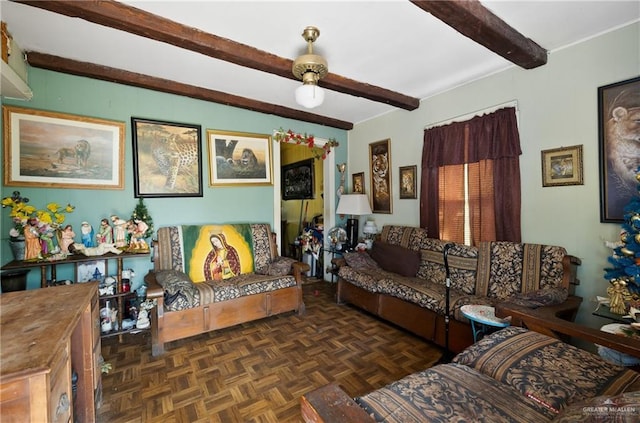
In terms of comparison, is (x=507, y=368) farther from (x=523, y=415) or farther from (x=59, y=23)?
(x=59, y=23)

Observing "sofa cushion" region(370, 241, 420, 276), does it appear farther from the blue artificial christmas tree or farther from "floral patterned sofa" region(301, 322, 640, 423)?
"floral patterned sofa" region(301, 322, 640, 423)

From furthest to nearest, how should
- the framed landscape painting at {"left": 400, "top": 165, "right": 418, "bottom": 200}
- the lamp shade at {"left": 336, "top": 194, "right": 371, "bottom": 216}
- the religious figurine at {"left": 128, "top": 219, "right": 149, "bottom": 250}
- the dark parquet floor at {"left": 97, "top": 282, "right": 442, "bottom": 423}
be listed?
the lamp shade at {"left": 336, "top": 194, "right": 371, "bottom": 216} < the framed landscape painting at {"left": 400, "top": 165, "right": 418, "bottom": 200} < the religious figurine at {"left": 128, "top": 219, "right": 149, "bottom": 250} < the dark parquet floor at {"left": 97, "top": 282, "right": 442, "bottom": 423}

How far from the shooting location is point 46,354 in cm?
79

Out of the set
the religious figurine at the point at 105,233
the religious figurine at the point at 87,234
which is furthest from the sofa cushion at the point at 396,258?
the religious figurine at the point at 87,234

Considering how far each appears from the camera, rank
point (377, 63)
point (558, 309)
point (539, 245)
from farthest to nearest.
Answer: point (377, 63) → point (539, 245) → point (558, 309)

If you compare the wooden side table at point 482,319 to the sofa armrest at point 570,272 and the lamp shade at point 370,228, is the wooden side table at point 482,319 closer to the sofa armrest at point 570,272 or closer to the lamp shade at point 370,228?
the sofa armrest at point 570,272

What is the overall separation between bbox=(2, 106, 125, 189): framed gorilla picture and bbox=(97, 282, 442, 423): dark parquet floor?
1.63m

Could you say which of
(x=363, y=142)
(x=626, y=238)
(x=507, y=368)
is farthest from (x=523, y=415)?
(x=363, y=142)

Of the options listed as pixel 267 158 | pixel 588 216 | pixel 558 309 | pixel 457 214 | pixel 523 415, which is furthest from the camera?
pixel 267 158

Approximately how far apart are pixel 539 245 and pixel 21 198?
15.0 feet

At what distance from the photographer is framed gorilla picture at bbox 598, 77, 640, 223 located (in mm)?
1918

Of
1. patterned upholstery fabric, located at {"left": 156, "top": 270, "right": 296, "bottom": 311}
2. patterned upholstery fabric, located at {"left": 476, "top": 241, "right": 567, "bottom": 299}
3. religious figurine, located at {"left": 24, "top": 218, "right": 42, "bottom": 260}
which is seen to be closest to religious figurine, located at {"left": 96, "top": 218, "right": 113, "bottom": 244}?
religious figurine, located at {"left": 24, "top": 218, "right": 42, "bottom": 260}

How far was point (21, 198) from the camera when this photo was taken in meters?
2.37

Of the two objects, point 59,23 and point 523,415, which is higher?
point 59,23
